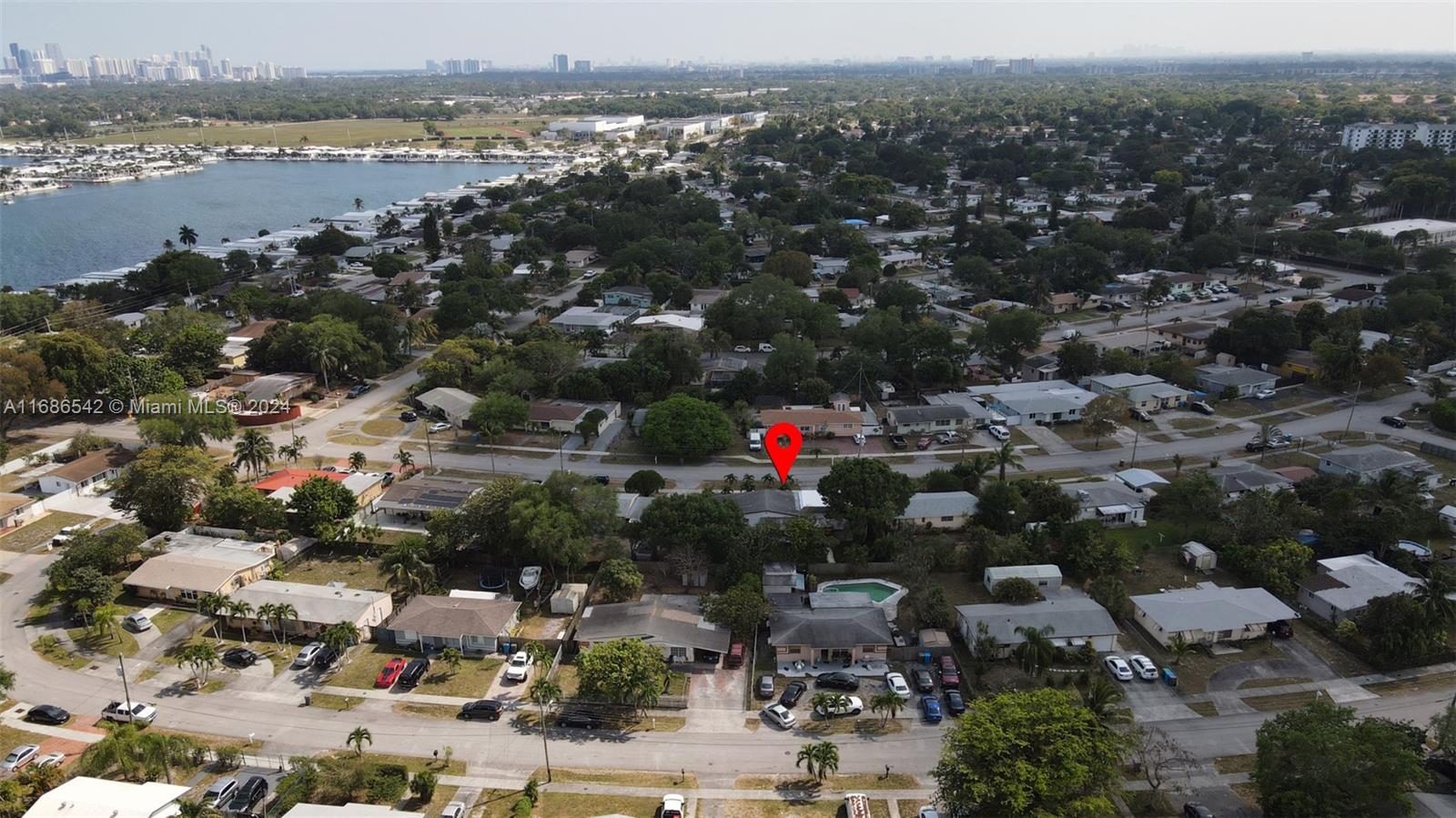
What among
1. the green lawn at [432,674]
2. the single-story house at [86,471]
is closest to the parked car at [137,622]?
the green lawn at [432,674]

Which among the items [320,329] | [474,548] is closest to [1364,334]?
[474,548]

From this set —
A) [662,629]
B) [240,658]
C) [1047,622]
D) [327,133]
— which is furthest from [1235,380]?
[327,133]

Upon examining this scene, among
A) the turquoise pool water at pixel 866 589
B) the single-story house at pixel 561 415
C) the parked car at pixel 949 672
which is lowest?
the parked car at pixel 949 672

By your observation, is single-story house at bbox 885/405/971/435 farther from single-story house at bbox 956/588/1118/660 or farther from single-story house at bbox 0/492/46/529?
single-story house at bbox 0/492/46/529

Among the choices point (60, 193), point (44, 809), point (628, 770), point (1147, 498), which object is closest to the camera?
point (44, 809)

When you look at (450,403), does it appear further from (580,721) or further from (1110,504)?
(1110,504)

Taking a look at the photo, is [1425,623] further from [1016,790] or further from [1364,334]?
[1364,334]

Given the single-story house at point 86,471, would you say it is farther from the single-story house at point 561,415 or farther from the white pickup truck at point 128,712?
the white pickup truck at point 128,712
